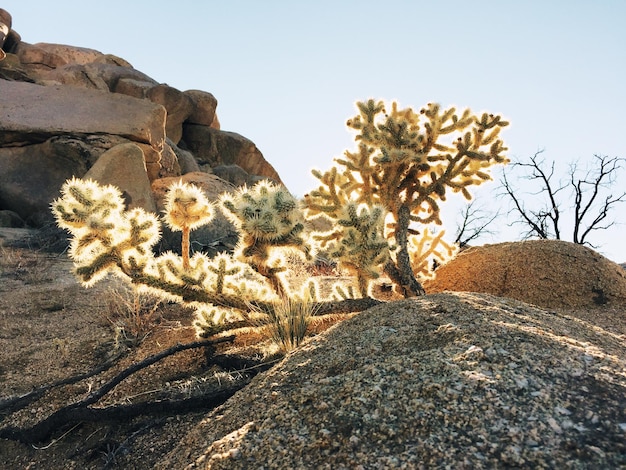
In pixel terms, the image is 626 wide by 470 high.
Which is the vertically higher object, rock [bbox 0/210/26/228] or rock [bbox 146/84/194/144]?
rock [bbox 146/84/194/144]

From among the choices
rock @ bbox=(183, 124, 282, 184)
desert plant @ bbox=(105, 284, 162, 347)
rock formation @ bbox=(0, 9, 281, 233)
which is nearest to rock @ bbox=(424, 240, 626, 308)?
desert plant @ bbox=(105, 284, 162, 347)

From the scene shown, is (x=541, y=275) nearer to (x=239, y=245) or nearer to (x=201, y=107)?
(x=239, y=245)

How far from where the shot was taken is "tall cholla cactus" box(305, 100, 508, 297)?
4914mm

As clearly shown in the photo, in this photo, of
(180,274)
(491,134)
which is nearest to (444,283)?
(491,134)

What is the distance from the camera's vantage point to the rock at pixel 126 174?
10531 mm

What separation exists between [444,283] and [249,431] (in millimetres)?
A: 3985

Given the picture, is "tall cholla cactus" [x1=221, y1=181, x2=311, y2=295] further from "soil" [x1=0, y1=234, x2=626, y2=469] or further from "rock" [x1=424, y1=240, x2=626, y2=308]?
"rock" [x1=424, y1=240, x2=626, y2=308]

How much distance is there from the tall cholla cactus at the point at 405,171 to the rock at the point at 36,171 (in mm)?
8871

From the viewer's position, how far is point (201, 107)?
75.2ft

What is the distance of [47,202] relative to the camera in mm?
11164

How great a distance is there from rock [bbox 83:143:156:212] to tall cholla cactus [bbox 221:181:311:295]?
7.32 metres

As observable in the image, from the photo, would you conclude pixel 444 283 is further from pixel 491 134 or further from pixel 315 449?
pixel 315 449

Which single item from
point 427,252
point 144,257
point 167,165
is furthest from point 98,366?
point 167,165

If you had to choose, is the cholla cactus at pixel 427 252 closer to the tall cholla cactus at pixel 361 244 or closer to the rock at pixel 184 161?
the tall cholla cactus at pixel 361 244
